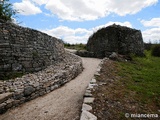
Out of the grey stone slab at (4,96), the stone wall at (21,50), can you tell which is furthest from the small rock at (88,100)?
the stone wall at (21,50)

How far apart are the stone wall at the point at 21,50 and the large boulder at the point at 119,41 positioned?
889 centimetres

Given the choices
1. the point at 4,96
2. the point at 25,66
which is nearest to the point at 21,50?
the point at 25,66

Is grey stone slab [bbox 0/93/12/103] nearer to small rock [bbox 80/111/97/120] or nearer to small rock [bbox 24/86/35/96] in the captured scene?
small rock [bbox 24/86/35/96]

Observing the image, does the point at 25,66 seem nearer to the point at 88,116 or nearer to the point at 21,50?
the point at 21,50

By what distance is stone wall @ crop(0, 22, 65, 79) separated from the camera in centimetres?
818

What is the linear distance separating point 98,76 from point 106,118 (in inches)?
156

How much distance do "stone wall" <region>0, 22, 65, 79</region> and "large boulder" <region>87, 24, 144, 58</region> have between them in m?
8.89

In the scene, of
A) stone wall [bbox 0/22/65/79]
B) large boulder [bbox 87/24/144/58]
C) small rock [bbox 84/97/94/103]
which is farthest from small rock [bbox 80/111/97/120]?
large boulder [bbox 87/24/144/58]

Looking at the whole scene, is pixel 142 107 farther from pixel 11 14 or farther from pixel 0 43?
pixel 11 14

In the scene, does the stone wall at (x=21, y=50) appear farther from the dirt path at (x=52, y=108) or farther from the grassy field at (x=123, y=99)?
the grassy field at (x=123, y=99)

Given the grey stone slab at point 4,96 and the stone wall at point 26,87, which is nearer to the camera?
the grey stone slab at point 4,96

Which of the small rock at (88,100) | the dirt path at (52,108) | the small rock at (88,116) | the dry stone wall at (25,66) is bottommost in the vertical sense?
the dirt path at (52,108)

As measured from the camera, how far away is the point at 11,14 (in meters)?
12.0

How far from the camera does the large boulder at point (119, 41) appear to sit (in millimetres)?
18500
